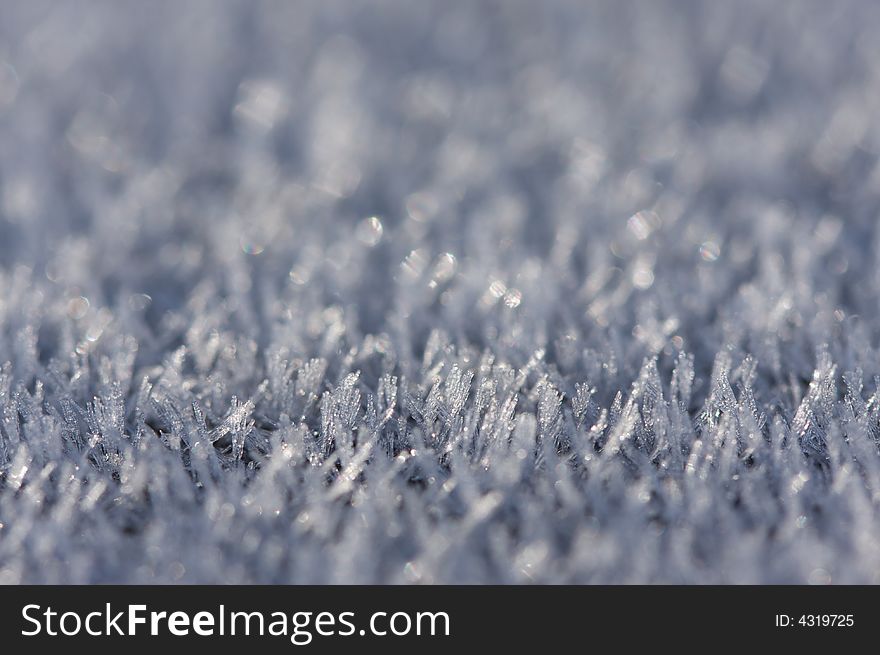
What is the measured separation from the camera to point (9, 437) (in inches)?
15.7

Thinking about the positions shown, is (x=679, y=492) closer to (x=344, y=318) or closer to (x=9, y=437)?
(x=344, y=318)

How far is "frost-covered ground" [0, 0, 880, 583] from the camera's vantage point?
0.36 metres

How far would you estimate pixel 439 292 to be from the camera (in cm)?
51

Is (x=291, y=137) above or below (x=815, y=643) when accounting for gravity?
above

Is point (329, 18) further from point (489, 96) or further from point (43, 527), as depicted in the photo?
point (43, 527)

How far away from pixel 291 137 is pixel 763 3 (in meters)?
0.46

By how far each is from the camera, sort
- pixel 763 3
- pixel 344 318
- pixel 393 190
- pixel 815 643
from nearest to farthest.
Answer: pixel 815 643 → pixel 344 318 → pixel 393 190 → pixel 763 3

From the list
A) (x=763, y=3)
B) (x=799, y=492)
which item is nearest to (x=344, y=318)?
(x=799, y=492)

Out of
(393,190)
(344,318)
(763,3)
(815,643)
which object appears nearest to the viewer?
(815,643)

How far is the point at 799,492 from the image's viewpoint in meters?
0.37

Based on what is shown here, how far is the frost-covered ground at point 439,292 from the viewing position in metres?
0.36

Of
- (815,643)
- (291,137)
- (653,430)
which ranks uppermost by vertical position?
(291,137)

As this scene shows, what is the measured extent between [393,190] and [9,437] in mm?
309

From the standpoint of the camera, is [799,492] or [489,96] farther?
[489,96]
